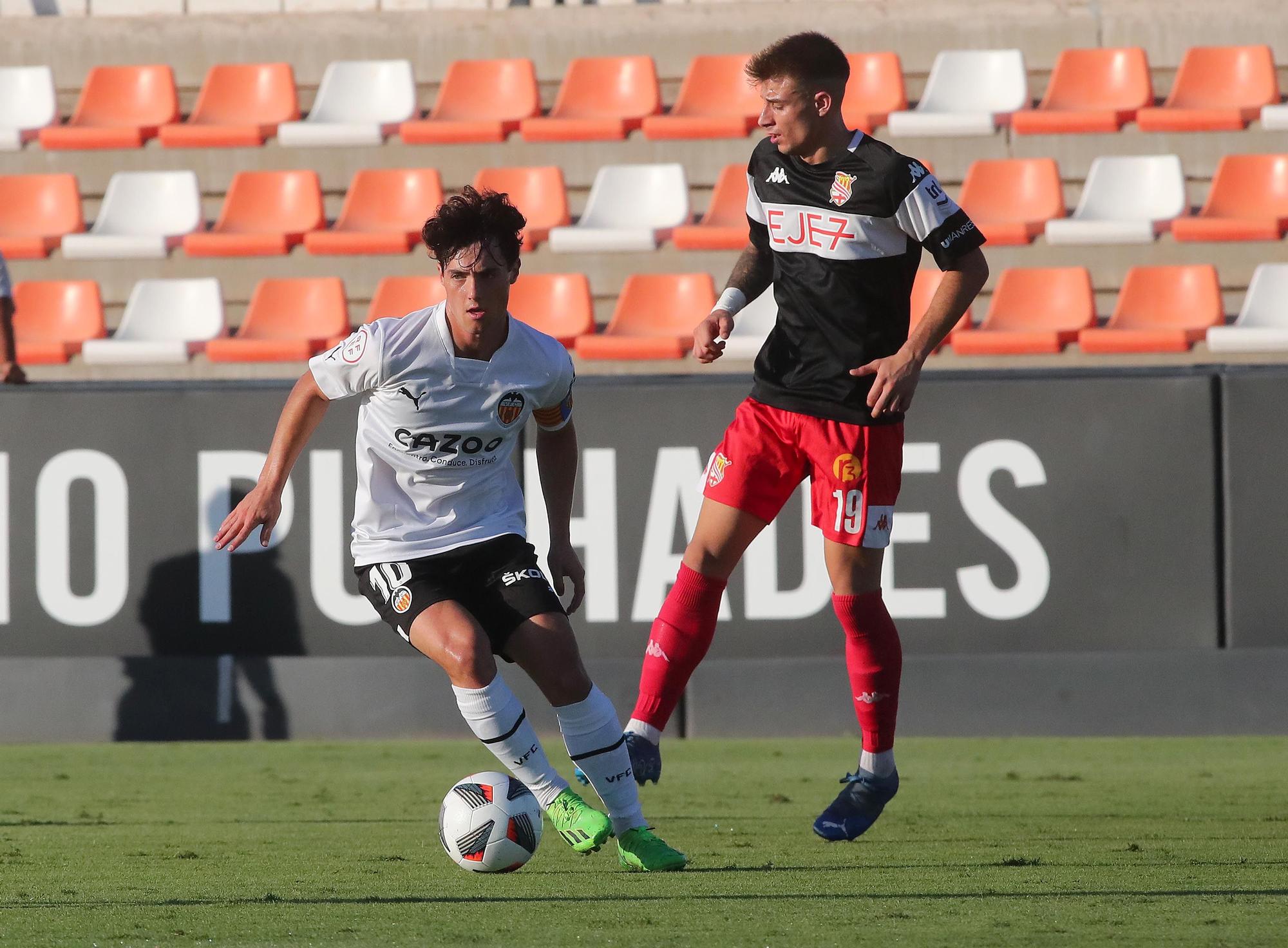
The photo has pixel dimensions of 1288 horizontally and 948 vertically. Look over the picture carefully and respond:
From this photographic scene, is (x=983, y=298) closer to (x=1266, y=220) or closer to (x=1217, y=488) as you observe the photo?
(x=1266, y=220)

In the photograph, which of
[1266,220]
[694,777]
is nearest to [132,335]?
[694,777]

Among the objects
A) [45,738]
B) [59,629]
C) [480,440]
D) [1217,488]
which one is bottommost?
[45,738]

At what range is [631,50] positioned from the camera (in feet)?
42.3

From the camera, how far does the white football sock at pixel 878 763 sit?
5.07 meters

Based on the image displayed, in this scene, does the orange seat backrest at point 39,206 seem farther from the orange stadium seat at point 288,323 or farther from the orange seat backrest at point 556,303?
the orange seat backrest at point 556,303

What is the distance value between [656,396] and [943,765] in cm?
207

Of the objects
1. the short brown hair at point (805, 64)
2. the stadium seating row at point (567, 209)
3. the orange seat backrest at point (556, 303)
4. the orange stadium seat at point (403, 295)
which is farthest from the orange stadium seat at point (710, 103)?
the short brown hair at point (805, 64)

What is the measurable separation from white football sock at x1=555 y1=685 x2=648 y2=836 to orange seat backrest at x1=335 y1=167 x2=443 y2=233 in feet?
25.6

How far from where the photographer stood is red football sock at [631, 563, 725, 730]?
5.10 m

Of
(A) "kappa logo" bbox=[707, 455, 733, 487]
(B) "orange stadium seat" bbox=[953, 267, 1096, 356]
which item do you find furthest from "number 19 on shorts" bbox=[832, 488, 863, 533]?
(B) "orange stadium seat" bbox=[953, 267, 1096, 356]

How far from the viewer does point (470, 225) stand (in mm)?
4449

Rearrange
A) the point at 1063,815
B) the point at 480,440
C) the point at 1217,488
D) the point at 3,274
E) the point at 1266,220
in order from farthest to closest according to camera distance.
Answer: the point at 1266,220 < the point at 3,274 < the point at 1217,488 < the point at 1063,815 < the point at 480,440

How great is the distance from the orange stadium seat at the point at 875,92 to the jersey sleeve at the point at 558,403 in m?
7.48

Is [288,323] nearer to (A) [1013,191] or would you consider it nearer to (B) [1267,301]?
(A) [1013,191]
